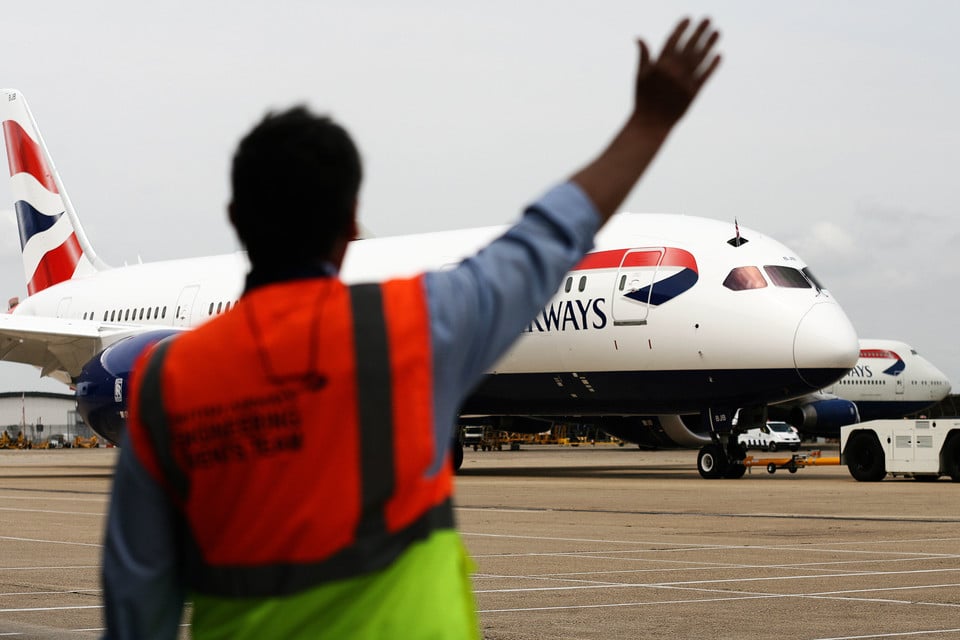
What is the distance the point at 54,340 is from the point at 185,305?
2396 millimetres

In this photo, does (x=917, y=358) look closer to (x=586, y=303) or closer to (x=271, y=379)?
(x=586, y=303)

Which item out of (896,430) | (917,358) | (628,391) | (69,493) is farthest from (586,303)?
(917,358)

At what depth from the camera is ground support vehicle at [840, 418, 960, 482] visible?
20938 millimetres

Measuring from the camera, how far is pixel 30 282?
108 feet

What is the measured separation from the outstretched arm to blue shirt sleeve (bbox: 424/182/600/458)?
37 mm

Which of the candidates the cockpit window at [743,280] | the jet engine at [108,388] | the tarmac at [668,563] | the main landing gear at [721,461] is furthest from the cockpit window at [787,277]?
the jet engine at [108,388]

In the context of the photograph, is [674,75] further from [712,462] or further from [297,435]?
[712,462]

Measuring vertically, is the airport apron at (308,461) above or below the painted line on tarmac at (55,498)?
above

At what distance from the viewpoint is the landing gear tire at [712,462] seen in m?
21.3

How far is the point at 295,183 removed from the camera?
1921mm

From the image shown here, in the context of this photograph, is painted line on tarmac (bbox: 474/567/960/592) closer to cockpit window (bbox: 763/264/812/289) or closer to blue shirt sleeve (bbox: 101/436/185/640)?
blue shirt sleeve (bbox: 101/436/185/640)

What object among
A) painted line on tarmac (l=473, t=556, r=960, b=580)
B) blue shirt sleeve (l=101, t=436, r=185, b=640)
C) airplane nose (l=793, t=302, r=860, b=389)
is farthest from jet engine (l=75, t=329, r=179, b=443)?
blue shirt sleeve (l=101, t=436, r=185, b=640)

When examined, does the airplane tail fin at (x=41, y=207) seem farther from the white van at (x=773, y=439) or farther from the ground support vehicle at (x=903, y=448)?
the white van at (x=773, y=439)

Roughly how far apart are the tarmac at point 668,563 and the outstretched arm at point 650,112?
4994 mm
